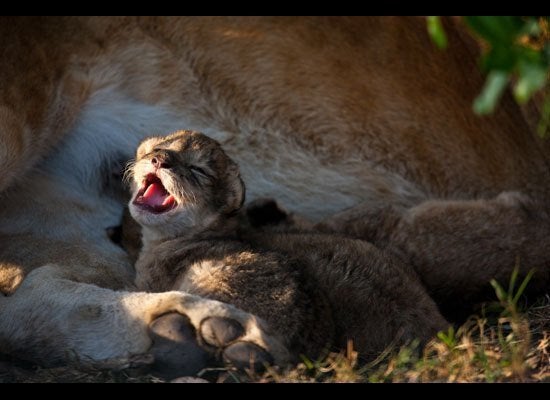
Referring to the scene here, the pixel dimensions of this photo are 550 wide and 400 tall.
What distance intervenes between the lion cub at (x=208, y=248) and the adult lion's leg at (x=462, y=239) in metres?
0.77

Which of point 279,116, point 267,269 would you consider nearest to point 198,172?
point 267,269

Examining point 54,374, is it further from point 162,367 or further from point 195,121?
point 195,121

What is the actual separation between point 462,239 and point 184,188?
126cm

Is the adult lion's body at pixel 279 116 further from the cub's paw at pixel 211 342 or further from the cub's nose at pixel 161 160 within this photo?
the cub's paw at pixel 211 342

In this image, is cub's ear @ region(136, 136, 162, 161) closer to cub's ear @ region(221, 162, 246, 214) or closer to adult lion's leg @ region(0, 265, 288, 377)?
cub's ear @ region(221, 162, 246, 214)

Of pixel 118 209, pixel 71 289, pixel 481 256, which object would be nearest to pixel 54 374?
pixel 71 289

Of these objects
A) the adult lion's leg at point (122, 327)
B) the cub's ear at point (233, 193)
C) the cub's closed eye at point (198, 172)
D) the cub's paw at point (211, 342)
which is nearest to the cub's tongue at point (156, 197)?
the cub's closed eye at point (198, 172)

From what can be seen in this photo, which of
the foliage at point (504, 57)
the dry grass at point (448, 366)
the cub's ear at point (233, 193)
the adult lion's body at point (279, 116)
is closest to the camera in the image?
the foliage at point (504, 57)

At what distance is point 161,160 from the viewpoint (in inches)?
147

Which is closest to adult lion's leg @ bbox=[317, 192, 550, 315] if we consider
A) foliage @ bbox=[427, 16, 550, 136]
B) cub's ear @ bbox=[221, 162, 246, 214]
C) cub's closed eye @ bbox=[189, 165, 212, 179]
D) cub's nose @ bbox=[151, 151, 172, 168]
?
cub's ear @ bbox=[221, 162, 246, 214]

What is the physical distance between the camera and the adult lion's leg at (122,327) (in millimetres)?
3150

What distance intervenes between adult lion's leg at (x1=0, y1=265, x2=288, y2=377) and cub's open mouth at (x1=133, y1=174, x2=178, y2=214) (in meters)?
0.33

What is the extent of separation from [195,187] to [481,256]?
1260 mm

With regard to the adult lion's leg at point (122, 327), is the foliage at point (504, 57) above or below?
above
